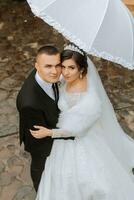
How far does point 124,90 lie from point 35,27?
191 cm

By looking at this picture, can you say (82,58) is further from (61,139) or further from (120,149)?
(120,149)

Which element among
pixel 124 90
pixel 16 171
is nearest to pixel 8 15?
pixel 124 90

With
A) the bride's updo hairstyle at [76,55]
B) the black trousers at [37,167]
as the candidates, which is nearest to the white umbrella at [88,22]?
the bride's updo hairstyle at [76,55]

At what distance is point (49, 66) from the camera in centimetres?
343

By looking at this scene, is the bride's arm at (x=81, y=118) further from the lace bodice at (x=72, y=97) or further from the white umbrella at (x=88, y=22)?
the white umbrella at (x=88, y=22)

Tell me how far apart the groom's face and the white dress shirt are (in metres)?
0.09

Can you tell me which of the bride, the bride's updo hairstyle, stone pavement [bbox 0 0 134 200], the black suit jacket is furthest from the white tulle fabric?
stone pavement [bbox 0 0 134 200]

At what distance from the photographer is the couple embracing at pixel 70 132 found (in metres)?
3.52

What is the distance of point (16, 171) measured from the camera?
4.69m

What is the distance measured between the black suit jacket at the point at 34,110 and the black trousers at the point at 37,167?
14 cm

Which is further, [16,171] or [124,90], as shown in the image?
[124,90]

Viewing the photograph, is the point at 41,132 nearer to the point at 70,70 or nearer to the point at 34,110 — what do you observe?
the point at 34,110

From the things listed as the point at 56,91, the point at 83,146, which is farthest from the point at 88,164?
the point at 56,91

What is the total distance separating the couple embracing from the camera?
3.52 m
